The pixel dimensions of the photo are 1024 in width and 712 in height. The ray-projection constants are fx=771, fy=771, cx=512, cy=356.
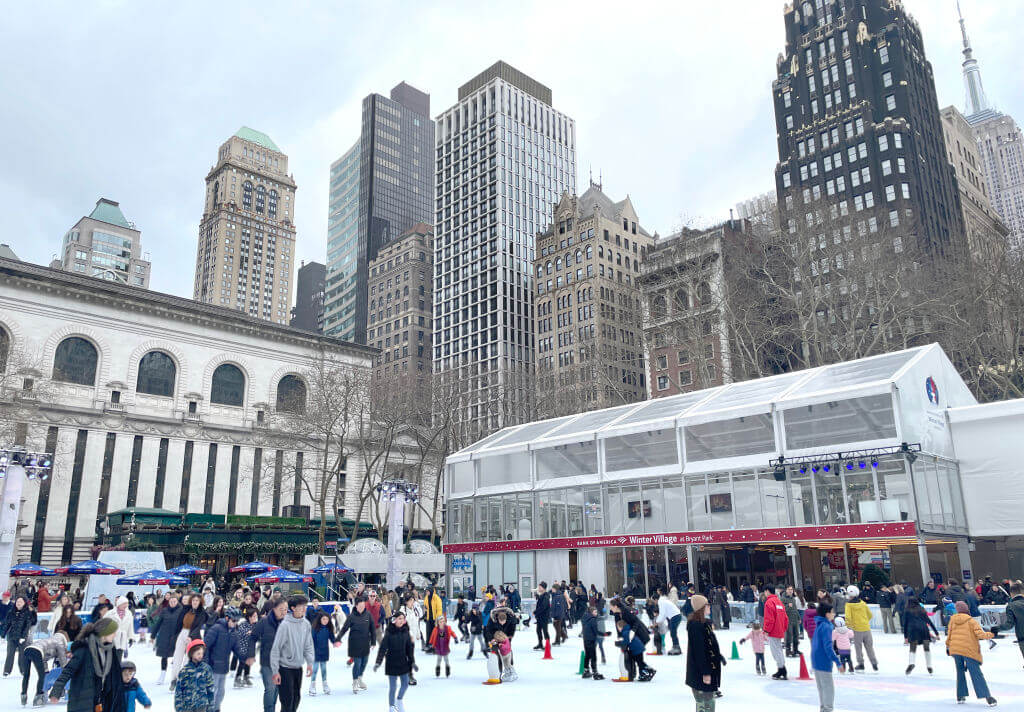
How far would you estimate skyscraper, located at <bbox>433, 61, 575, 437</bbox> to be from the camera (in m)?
126

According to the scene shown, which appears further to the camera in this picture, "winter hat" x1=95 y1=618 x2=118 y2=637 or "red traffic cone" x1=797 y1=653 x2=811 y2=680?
"red traffic cone" x1=797 y1=653 x2=811 y2=680

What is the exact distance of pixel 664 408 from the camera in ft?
128

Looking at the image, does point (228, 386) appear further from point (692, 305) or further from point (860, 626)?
point (860, 626)

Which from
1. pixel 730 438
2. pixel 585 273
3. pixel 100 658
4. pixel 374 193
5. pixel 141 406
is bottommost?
pixel 100 658

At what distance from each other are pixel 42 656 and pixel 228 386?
6756 cm

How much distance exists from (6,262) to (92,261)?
114353 millimetres

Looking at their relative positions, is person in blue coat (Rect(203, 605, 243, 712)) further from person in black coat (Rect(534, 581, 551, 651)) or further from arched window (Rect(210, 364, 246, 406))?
arched window (Rect(210, 364, 246, 406))

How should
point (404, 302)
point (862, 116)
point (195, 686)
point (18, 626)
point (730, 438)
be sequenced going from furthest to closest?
point (404, 302)
point (862, 116)
point (730, 438)
point (18, 626)
point (195, 686)

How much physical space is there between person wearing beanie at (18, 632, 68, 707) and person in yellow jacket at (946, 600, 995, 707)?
14.6 metres

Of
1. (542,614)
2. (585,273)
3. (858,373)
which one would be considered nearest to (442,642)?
(542,614)

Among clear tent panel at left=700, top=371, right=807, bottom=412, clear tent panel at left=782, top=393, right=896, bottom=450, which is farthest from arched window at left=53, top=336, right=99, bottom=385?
clear tent panel at left=782, top=393, right=896, bottom=450

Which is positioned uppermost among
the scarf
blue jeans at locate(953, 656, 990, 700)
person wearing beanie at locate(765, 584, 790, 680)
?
the scarf

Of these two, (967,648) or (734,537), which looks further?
(734,537)

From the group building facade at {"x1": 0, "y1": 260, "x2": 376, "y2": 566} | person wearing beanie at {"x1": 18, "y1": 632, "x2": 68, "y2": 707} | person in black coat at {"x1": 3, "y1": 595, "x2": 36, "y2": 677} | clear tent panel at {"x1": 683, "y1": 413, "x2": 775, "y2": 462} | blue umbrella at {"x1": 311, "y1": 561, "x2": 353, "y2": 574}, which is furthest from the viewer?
building facade at {"x1": 0, "y1": 260, "x2": 376, "y2": 566}
